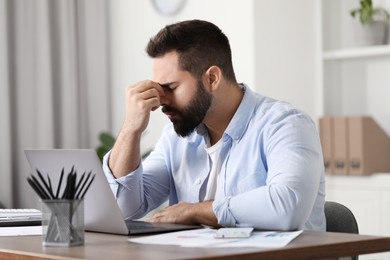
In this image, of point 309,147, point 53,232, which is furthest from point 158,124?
point 53,232

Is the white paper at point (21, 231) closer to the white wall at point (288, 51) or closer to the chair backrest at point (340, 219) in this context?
the chair backrest at point (340, 219)

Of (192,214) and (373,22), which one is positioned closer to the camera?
(192,214)

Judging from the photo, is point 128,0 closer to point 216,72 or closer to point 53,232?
point 216,72

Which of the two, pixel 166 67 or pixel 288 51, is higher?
pixel 288 51

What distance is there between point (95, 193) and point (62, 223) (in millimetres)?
272

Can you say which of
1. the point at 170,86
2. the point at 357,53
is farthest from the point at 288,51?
the point at 170,86

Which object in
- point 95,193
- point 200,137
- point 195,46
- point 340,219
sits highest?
point 195,46

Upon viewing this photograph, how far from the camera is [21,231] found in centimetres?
221

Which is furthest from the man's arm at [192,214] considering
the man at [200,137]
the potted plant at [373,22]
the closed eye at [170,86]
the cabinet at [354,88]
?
the potted plant at [373,22]

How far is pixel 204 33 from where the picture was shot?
8.37 feet

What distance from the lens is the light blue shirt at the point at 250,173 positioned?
6.95 ft

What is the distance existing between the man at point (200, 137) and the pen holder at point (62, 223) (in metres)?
0.43

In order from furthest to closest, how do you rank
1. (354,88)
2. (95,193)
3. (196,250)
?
(354,88)
(95,193)
(196,250)

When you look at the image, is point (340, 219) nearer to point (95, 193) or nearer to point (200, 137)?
point (200, 137)
